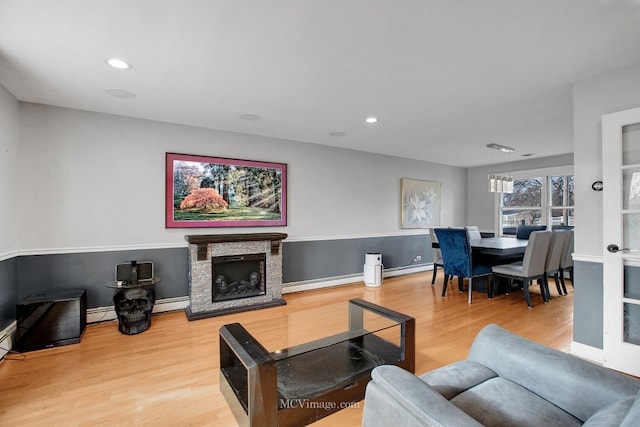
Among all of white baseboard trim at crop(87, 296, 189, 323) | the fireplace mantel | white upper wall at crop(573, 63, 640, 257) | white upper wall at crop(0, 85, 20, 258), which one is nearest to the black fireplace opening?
the fireplace mantel

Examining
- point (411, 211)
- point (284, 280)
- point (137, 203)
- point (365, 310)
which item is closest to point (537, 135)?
point (411, 211)

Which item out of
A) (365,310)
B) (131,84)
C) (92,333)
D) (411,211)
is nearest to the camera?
(365,310)

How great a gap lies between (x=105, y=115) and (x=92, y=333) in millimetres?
2391

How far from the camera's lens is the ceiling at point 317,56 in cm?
172

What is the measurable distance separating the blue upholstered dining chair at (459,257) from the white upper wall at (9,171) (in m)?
4.99

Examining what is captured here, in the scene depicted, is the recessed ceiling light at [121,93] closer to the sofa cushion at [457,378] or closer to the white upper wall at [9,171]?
the white upper wall at [9,171]

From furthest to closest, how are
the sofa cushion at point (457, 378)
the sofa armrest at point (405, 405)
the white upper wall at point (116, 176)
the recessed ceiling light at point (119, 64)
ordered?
the white upper wall at point (116, 176) < the recessed ceiling light at point (119, 64) < the sofa cushion at point (457, 378) < the sofa armrest at point (405, 405)

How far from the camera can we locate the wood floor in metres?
1.87

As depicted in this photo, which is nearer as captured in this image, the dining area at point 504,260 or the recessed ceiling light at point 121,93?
the recessed ceiling light at point 121,93

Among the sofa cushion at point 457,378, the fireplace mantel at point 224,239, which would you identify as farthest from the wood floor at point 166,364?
the fireplace mantel at point 224,239

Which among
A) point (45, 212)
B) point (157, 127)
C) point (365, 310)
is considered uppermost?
point (157, 127)

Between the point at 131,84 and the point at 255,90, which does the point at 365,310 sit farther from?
the point at 131,84

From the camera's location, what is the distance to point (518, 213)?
6457 millimetres

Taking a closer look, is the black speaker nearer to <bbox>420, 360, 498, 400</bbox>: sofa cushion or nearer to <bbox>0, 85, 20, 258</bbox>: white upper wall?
<bbox>0, 85, 20, 258</bbox>: white upper wall
